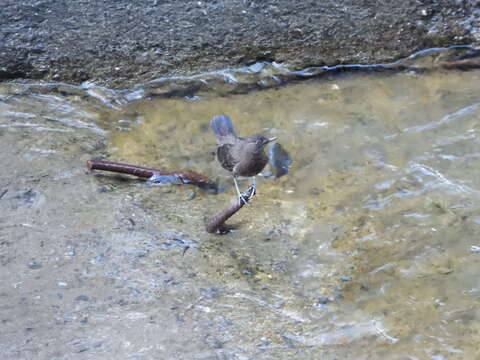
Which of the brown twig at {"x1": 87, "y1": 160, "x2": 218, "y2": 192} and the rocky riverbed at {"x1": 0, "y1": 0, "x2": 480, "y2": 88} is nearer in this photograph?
the brown twig at {"x1": 87, "y1": 160, "x2": 218, "y2": 192}

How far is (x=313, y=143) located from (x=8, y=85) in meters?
2.57

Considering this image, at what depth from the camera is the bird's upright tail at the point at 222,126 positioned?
14.2 ft

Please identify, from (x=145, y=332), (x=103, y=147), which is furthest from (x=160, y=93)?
(x=145, y=332)

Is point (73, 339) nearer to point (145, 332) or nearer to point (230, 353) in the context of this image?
point (145, 332)

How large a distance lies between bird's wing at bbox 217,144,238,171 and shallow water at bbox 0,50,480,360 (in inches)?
8.9

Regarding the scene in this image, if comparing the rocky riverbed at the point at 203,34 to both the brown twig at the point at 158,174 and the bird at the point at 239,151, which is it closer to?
the bird at the point at 239,151

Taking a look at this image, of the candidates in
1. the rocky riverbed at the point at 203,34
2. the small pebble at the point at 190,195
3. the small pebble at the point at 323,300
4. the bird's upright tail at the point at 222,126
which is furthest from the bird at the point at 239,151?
the rocky riverbed at the point at 203,34

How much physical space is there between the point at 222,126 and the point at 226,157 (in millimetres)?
274

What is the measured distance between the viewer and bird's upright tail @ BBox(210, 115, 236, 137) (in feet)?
14.2

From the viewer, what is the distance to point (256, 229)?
3906 mm

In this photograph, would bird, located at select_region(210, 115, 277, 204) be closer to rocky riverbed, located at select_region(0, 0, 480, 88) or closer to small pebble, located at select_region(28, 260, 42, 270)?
rocky riverbed, located at select_region(0, 0, 480, 88)

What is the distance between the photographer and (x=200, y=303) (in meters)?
3.07

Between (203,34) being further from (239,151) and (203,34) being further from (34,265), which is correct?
(34,265)

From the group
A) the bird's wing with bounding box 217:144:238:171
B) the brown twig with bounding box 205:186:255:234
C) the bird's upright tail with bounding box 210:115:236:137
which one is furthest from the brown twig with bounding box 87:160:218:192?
the brown twig with bounding box 205:186:255:234
